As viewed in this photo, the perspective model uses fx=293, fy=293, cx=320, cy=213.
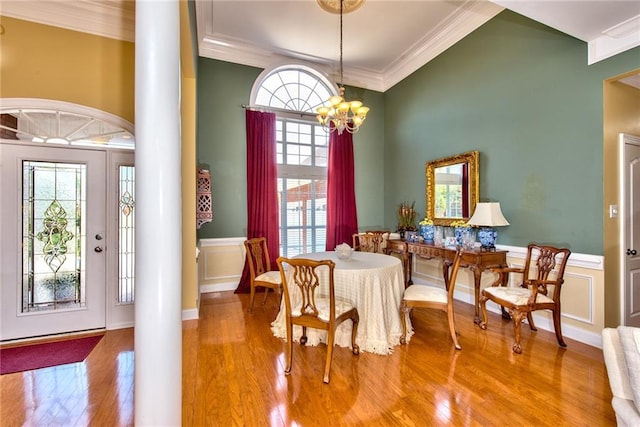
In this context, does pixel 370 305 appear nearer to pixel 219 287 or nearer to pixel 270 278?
pixel 270 278

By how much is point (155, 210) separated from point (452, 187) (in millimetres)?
4068

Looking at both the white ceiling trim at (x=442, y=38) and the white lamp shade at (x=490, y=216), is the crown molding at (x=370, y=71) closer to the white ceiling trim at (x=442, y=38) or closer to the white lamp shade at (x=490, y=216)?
the white ceiling trim at (x=442, y=38)

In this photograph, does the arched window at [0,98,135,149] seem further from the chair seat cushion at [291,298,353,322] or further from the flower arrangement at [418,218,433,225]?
the flower arrangement at [418,218,433,225]

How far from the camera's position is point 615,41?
→ 2.74 m

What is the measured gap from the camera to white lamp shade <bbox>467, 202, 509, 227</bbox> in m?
3.50

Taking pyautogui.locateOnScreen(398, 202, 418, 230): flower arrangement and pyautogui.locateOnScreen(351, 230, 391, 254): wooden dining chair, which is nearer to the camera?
pyautogui.locateOnScreen(351, 230, 391, 254): wooden dining chair

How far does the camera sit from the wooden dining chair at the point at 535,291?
282 cm

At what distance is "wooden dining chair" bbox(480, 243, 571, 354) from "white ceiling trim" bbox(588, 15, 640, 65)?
6.31 ft

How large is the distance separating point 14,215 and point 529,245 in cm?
552

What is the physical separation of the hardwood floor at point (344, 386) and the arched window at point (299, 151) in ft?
8.50

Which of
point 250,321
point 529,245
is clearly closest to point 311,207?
point 250,321

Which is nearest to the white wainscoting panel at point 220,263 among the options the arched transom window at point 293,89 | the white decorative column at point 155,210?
the arched transom window at point 293,89

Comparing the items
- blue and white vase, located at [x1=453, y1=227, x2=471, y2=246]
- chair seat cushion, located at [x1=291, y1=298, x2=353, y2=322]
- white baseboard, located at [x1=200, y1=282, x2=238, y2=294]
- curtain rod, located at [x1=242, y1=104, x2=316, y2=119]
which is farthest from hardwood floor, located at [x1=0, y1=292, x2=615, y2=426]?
curtain rod, located at [x1=242, y1=104, x2=316, y2=119]

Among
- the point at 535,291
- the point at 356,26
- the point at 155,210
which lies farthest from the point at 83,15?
the point at 535,291
